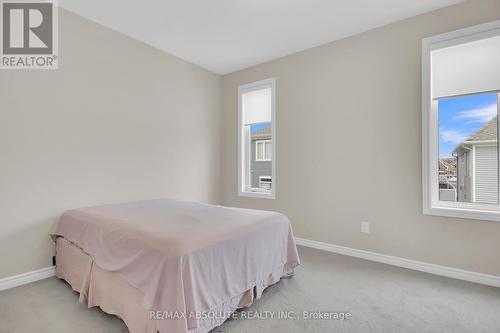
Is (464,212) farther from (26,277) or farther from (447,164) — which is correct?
(26,277)

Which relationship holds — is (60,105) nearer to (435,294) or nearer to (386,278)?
(386,278)

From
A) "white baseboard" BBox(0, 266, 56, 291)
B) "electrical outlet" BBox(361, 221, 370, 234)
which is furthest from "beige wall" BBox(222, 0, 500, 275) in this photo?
"white baseboard" BBox(0, 266, 56, 291)

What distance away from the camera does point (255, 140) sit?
4.17 m

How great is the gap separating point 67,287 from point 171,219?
4.12 ft

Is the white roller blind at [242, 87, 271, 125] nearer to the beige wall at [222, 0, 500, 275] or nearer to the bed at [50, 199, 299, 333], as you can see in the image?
the beige wall at [222, 0, 500, 275]

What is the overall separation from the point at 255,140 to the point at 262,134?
18 cm

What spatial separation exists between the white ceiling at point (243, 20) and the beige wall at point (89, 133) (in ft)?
0.87

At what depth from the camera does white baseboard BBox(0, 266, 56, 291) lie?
86.2 inches

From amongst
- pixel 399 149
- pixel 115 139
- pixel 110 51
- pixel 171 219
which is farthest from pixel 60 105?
pixel 399 149

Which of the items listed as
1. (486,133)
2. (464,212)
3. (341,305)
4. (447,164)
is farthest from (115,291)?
(486,133)

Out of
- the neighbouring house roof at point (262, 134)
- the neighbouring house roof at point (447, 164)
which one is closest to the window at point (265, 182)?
the neighbouring house roof at point (262, 134)

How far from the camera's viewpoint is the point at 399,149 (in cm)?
275

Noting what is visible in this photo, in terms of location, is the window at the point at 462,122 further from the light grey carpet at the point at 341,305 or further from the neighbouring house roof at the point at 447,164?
the light grey carpet at the point at 341,305

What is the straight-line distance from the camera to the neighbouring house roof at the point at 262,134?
3.97 meters
